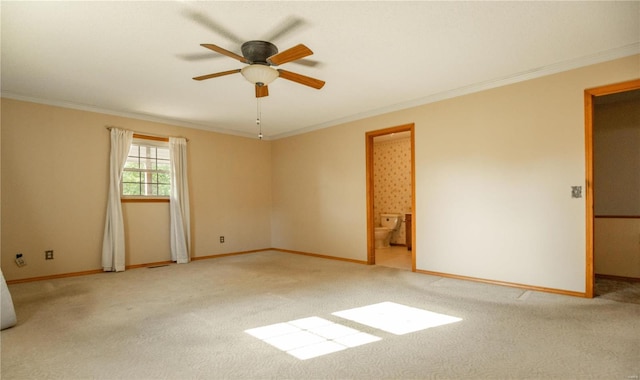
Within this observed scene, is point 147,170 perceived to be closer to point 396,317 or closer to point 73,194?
point 73,194

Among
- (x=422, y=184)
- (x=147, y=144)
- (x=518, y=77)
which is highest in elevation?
(x=518, y=77)

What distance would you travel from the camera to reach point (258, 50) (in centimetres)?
286

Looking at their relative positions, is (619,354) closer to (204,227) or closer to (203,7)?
(203,7)

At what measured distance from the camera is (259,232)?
6.84 m

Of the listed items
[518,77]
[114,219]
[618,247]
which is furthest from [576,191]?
[114,219]

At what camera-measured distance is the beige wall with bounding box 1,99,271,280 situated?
4.20 m

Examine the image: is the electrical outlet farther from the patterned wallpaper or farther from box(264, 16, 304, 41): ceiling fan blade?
Answer: the patterned wallpaper

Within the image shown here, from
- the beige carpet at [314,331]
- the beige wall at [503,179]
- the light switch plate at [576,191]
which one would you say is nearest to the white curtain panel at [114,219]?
the beige carpet at [314,331]

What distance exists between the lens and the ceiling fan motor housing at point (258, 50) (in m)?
2.83

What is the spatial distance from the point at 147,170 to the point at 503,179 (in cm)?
536

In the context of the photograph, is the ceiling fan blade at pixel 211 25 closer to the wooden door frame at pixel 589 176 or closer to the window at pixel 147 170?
the window at pixel 147 170

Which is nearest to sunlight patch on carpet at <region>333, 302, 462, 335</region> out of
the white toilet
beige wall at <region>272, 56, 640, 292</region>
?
beige wall at <region>272, 56, 640, 292</region>

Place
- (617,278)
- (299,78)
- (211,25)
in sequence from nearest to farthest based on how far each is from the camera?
(211,25) < (299,78) < (617,278)

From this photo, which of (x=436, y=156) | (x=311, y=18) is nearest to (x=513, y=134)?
(x=436, y=156)
